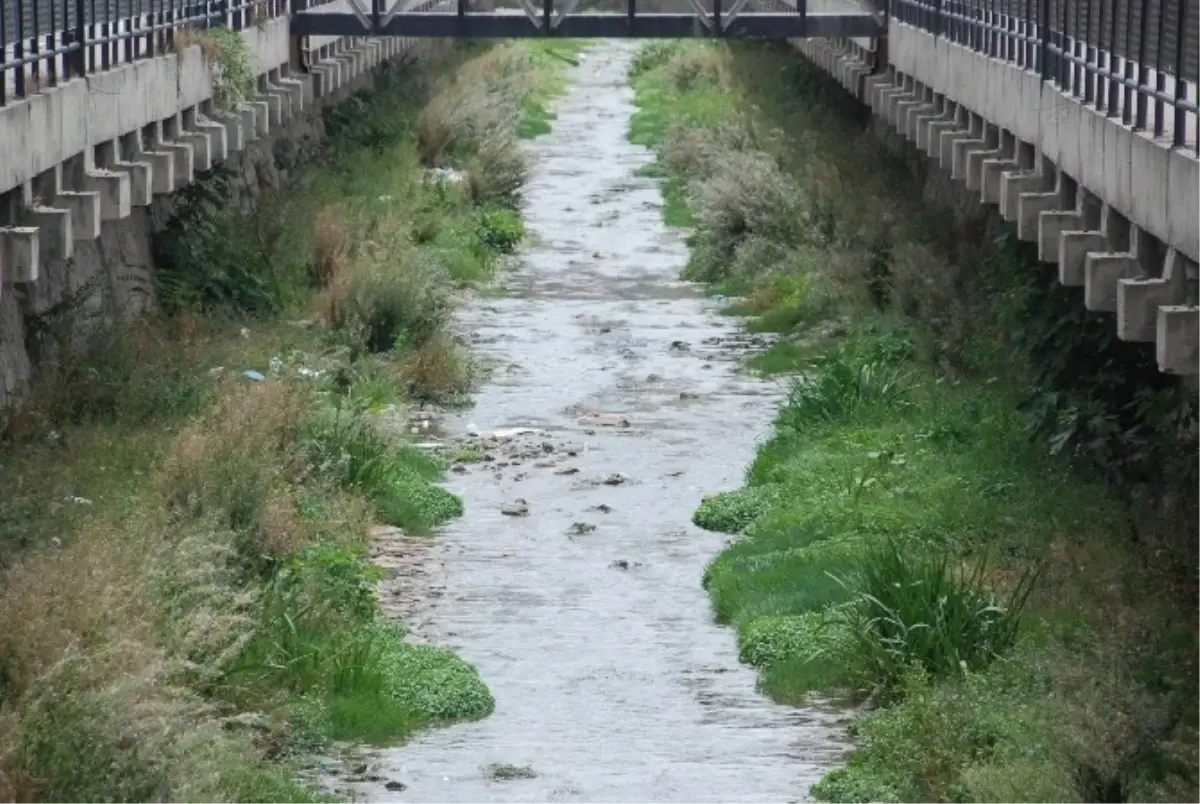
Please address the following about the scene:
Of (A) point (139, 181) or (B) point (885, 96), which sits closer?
(A) point (139, 181)

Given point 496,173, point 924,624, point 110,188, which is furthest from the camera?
point 496,173

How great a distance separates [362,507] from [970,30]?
899 centimetres

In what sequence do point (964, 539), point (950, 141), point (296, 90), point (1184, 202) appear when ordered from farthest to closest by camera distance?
1. point (296, 90)
2. point (950, 141)
3. point (964, 539)
4. point (1184, 202)

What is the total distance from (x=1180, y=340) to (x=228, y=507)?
551 centimetres

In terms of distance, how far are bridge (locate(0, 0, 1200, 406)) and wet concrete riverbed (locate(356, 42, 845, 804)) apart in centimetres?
282

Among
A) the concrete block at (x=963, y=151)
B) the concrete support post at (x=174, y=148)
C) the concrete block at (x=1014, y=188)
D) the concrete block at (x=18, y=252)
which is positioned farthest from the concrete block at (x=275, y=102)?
the concrete block at (x=18, y=252)

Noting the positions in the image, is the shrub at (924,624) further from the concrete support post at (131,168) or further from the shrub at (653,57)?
the shrub at (653,57)

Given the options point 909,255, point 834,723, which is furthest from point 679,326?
point 834,723

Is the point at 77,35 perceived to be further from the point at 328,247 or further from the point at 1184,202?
the point at 328,247

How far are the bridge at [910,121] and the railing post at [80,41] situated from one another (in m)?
0.03

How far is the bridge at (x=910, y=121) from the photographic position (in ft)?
49.3

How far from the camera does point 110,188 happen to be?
19453mm

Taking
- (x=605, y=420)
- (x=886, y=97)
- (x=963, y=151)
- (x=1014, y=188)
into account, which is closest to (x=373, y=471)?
(x=605, y=420)

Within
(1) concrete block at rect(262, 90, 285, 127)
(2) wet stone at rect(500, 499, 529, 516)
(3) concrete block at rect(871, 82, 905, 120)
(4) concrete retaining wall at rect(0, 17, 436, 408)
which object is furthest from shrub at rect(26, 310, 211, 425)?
(3) concrete block at rect(871, 82, 905, 120)
